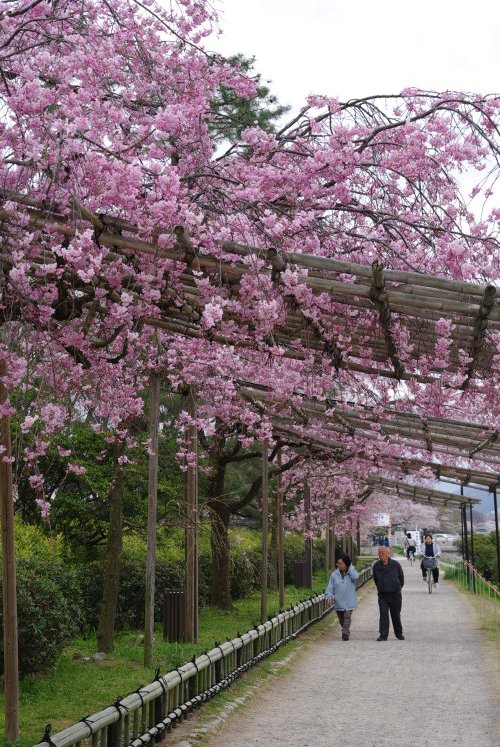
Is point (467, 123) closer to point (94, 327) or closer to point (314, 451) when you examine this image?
point (94, 327)

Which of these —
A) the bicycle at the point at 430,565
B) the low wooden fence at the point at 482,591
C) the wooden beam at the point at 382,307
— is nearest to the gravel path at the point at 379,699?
the low wooden fence at the point at 482,591

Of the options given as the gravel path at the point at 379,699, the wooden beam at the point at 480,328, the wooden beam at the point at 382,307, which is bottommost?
the gravel path at the point at 379,699

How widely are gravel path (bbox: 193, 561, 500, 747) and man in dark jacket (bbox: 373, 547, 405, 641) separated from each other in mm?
259

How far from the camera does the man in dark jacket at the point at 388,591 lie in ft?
48.8

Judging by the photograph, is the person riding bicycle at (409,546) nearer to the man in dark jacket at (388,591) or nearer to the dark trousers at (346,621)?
the dark trousers at (346,621)

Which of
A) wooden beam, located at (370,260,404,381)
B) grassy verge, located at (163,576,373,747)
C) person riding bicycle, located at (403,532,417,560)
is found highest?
wooden beam, located at (370,260,404,381)

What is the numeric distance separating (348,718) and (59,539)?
19.9 ft

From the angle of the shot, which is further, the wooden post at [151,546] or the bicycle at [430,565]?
the bicycle at [430,565]

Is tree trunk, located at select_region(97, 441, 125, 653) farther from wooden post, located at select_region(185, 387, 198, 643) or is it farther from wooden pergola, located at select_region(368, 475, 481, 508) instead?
wooden pergola, located at select_region(368, 475, 481, 508)

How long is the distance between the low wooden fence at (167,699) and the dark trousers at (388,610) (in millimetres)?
2840

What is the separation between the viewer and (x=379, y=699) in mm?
9266

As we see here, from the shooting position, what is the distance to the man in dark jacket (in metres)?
14.9

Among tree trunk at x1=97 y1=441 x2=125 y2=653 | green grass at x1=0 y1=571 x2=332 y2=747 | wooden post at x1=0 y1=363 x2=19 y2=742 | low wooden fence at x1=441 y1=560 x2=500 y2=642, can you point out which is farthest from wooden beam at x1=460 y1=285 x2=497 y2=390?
low wooden fence at x1=441 y1=560 x2=500 y2=642

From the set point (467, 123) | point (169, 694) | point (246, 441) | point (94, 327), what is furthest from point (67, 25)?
point (246, 441)
